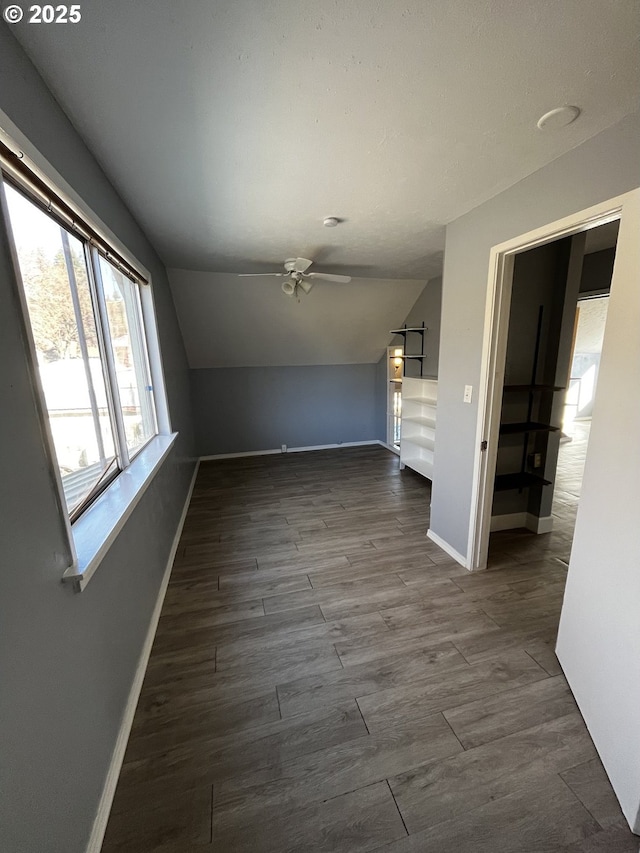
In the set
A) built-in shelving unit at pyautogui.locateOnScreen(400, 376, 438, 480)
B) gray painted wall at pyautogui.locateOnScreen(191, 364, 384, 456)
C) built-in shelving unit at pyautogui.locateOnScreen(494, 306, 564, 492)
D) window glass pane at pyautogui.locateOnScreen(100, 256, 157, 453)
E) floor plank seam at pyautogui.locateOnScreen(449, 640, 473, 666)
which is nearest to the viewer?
floor plank seam at pyautogui.locateOnScreen(449, 640, 473, 666)

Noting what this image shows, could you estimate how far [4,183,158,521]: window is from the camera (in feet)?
3.72

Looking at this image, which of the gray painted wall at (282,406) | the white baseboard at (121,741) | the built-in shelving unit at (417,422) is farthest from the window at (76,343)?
the built-in shelving unit at (417,422)

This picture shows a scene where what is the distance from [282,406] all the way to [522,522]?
141 inches

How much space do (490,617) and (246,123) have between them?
9.03 feet

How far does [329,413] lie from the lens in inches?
217

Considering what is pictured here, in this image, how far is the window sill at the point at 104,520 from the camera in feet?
3.48

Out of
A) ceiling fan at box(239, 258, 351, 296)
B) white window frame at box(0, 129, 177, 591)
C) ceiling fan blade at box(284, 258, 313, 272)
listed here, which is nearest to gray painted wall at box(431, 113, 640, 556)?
ceiling fan at box(239, 258, 351, 296)

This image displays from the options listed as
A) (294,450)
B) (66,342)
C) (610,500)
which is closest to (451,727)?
(610,500)

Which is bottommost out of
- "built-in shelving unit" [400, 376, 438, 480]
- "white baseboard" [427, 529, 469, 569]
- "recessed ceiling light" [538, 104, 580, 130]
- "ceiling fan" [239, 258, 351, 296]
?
"white baseboard" [427, 529, 469, 569]

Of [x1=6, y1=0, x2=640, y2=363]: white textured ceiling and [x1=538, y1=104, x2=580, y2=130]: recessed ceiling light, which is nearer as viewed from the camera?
[x1=6, y1=0, x2=640, y2=363]: white textured ceiling

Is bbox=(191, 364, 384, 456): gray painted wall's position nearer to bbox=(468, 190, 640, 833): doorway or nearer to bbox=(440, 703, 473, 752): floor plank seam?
bbox=(468, 190, 640, 833): doorway

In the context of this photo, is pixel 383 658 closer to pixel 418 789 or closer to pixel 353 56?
pixel 418 789

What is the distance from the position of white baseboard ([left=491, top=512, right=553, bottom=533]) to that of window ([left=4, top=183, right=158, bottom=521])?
2.97 meters

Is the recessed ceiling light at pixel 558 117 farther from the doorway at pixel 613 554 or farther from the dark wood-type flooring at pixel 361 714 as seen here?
the dark wood-type flooring at pixel 361 714
